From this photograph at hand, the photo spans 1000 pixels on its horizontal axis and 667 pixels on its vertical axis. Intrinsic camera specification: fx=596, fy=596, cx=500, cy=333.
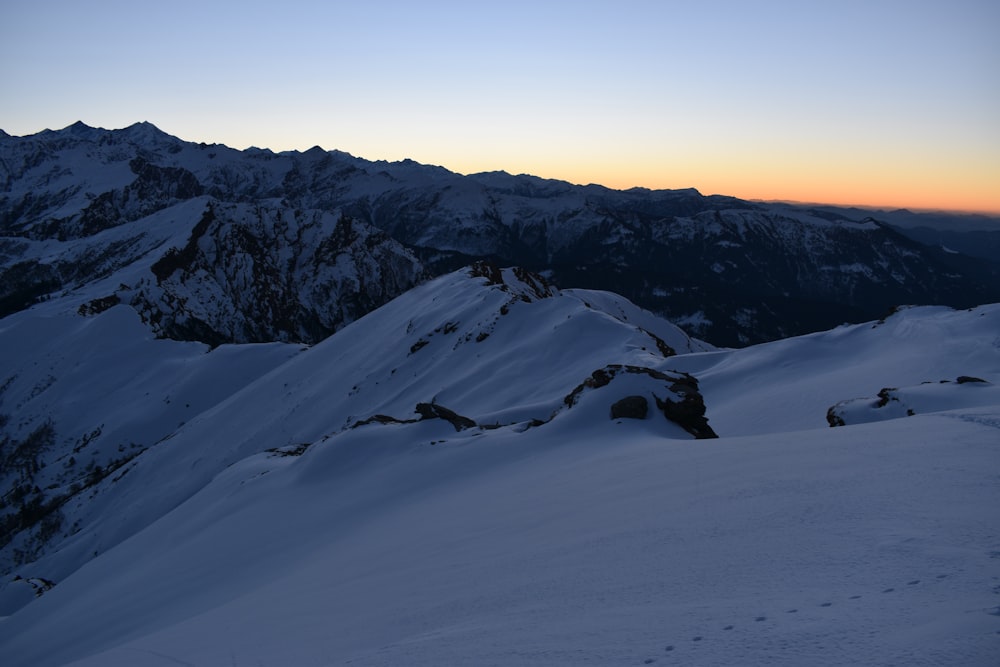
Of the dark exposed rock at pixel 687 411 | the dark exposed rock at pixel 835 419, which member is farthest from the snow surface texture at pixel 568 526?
the dark exposed rock at pixel 835 419

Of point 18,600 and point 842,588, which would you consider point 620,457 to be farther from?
point 18,600

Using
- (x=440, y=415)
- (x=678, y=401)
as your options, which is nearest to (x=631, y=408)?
(x=678, y=401)

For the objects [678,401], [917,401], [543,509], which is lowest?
[917,401]

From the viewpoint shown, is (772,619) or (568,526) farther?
(568,526)

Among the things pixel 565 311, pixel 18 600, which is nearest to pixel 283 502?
pixel 18 600

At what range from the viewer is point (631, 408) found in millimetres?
19391

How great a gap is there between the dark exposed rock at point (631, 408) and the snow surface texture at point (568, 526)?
0.27 metres

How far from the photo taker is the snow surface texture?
5.66 m

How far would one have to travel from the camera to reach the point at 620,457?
15.3 m

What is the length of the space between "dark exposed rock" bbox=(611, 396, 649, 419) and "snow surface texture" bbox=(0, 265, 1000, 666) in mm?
273

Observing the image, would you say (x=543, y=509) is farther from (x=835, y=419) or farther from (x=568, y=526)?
(x=835, y=419)

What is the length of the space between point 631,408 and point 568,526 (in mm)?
9337

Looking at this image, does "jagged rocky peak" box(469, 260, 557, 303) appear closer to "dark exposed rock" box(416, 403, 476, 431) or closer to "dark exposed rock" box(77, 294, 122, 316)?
"dark exposed rock" box(416, 403, 476, 431)

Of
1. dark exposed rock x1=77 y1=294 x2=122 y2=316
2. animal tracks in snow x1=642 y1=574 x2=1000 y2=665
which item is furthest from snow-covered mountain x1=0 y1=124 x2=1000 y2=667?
dark exposed rock x1=77 y1=294 x2=122 y2=316
